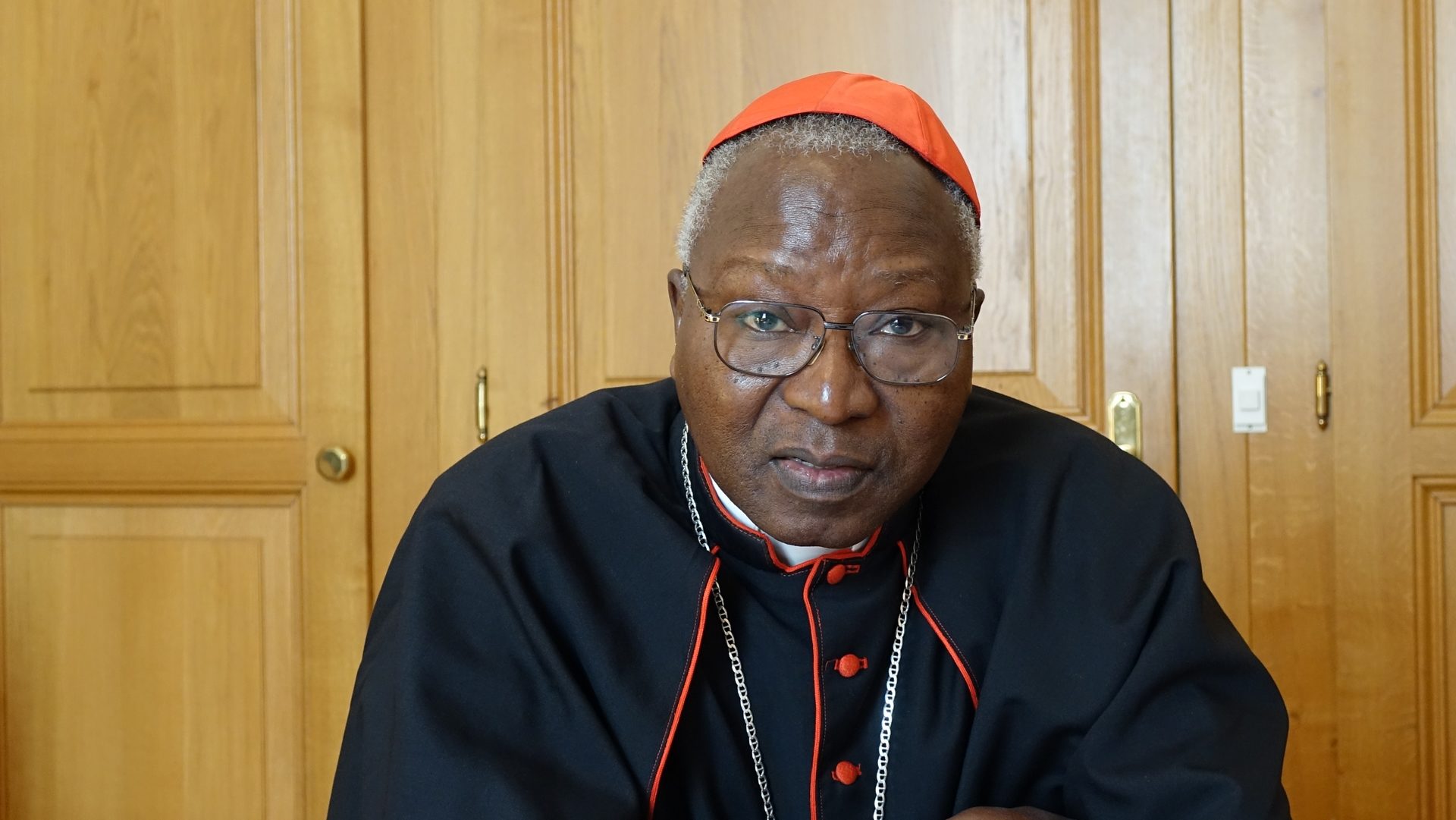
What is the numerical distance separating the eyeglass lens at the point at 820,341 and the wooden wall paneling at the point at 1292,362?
4.48ft

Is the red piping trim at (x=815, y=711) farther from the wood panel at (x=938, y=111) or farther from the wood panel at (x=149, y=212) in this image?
the wood panel at (x=149, y=212)

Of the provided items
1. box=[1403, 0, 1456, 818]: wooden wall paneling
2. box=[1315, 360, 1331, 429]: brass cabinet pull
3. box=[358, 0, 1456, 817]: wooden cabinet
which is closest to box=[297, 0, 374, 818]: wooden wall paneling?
box=[358, 0, 1456, 817]: wooden cabinet

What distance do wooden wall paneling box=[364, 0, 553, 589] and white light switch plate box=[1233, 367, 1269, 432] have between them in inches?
54.2

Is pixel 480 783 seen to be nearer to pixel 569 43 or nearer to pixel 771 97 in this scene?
pixel 771 97

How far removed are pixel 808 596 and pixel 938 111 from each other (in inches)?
54.9

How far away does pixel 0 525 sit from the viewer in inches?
118

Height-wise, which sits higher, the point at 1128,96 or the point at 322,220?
the point at 1128,96

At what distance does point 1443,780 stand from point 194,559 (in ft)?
8.54

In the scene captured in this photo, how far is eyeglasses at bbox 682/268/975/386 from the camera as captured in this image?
1.37m

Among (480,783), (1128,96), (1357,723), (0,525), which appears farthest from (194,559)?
(1357,723)

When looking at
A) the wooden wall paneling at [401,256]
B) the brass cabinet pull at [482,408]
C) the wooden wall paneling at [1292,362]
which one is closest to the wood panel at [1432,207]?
the wooden wall paneling at [1292,362]

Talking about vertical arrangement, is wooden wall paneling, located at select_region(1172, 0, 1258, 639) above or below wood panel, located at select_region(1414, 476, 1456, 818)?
above

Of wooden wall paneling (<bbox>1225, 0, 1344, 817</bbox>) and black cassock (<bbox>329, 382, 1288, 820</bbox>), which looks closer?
black cassock (<bbox>329, 382, 1288, 820</bbox>)

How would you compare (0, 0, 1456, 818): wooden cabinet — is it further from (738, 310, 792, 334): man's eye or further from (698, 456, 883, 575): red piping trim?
(738, 310, 792, 334): man's eye
